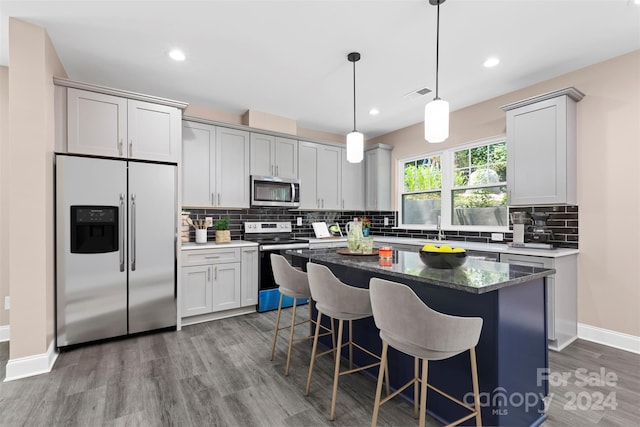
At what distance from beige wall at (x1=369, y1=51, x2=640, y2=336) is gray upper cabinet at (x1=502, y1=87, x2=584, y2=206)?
13 cm

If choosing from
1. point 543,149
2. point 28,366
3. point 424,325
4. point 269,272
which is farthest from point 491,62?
point 28,366

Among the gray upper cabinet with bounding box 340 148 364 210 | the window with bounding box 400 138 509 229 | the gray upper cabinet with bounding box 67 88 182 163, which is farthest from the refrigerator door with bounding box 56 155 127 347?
the window with bounding box 400 138 509 229

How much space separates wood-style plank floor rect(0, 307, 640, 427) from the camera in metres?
1.81

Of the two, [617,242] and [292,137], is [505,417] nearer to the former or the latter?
[617,242]

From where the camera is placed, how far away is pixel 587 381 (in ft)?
7.25

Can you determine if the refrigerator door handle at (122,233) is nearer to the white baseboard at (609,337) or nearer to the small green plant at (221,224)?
the small green plant at (221,224)

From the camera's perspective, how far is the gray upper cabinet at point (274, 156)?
4203 mm

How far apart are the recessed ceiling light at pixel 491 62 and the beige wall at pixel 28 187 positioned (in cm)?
380

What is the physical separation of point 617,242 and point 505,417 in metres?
2.32

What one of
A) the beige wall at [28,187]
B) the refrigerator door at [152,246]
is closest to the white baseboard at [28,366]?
the beige wall at [28,187]

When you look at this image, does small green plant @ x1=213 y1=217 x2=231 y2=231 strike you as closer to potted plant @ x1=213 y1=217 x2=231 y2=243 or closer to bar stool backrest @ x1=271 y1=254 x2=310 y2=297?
potted plant @ x1=213 y1=217 x2=231 y2=243

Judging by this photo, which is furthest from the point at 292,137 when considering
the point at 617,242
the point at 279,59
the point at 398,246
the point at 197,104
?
the point at 617,242

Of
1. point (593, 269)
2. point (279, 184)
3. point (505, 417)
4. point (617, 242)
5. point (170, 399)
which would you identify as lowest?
point (170, 399)

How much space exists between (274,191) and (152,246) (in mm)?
1766
